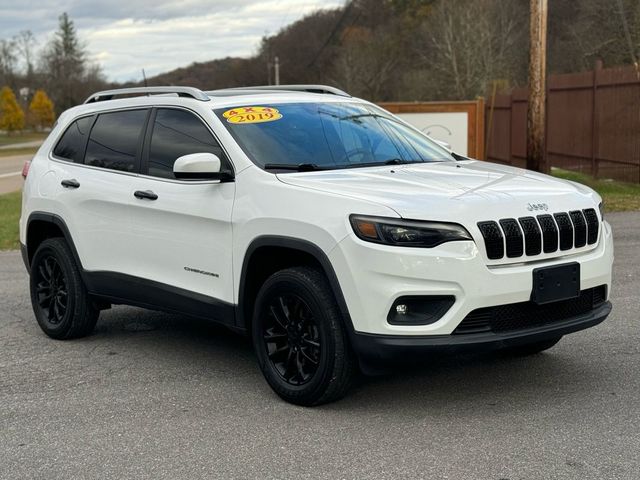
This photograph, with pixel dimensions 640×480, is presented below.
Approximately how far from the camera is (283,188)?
4.92 metres

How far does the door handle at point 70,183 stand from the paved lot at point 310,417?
1.24 meters

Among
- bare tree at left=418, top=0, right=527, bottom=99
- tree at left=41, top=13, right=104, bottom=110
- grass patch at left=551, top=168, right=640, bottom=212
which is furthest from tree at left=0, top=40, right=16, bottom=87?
grass patch at left=551, top=168, right=640, bottom=212

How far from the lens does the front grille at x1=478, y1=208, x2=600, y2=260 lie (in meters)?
4.43

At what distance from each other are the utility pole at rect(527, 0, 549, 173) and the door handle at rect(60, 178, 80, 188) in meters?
10.5

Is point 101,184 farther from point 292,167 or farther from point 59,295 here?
point 292,167

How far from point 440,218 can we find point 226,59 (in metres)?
115

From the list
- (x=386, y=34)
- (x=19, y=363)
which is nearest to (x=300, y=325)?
(x=19, y=363)

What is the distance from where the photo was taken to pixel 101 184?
20.5 ft

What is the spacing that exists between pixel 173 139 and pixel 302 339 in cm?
181

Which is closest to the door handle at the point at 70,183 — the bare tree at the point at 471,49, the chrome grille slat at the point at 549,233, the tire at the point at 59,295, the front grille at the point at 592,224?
the tire at the point at 59,295

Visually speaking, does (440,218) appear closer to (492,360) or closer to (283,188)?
(283,188)

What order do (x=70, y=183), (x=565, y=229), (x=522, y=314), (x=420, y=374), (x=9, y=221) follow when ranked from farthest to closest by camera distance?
1. (x=9, y=221)
2. (x=70, y=183)
3. (x=420, y=374)
4. (x=565, y=229)
5. (x=522, y=314)

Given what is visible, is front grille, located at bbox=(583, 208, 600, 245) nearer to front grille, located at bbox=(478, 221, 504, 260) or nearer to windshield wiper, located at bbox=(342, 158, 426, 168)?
front grille, located at bbox=(478, 221, 504, 260)

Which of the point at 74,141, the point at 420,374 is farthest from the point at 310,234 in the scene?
the point at 74,141
